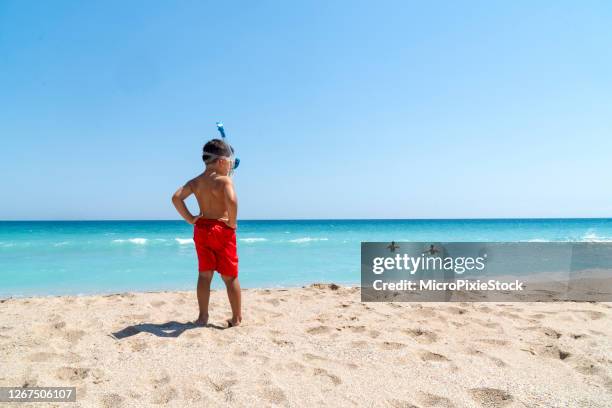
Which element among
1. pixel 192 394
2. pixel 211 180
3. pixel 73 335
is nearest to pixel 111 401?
pixel 192 394

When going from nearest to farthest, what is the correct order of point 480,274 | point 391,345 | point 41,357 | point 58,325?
point 41,357 < point 391,345 < point 58,325 < point 480,274

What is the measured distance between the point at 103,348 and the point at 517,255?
10.9 m

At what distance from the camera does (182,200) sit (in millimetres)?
3682

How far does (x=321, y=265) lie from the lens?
10562mm

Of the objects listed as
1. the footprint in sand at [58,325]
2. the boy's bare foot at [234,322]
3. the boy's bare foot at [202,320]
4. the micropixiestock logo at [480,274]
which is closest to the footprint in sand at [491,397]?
the boy's bare foot at [234,322]

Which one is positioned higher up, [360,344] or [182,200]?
[182,200]

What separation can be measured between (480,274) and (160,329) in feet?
21.5

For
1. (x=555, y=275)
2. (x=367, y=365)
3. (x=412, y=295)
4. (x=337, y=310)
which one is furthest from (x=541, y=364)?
(x=555, y=275)

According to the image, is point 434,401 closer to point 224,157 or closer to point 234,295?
point 234,295

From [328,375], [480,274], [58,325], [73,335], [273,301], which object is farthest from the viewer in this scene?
[480,274]

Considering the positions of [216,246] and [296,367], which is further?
[216,246]

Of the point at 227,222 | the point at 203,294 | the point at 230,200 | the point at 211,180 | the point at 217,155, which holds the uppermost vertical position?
the point at 217,155

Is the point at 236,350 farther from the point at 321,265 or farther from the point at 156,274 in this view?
the point at 321,265

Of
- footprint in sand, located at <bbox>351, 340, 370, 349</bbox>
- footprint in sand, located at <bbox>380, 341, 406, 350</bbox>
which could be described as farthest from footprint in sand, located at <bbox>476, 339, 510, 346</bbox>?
footprint in sand, located at <bbox>351, 340, 370, 349</bbox>
